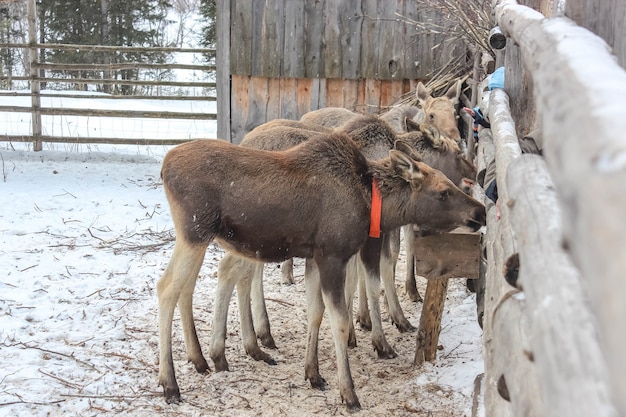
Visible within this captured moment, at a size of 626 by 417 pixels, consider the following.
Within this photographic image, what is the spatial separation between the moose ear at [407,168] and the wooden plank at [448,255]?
487 millimetres

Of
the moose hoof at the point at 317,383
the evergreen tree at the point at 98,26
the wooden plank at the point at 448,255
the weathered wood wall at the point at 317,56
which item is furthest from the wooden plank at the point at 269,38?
the evergreen tree at the point at 98,26

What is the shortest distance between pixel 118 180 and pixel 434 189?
8.53m

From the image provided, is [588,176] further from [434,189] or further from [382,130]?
[382,130]

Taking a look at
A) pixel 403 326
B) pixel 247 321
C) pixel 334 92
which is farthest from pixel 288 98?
pixel 247 321

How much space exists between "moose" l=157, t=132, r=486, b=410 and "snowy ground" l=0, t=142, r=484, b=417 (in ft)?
1.34

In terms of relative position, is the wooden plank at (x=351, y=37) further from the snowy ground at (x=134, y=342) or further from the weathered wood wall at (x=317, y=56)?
the snowy ground at (x=134, y=342)

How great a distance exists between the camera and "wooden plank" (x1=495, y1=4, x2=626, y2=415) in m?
1.11

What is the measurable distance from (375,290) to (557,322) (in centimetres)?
502

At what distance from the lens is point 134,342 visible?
6566 mm

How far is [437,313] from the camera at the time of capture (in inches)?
240

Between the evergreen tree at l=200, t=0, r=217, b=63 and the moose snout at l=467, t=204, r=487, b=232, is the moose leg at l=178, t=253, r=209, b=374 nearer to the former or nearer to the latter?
the moose snout at l=467, t=204, r=487, b=232

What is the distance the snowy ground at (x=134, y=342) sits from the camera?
5.52m

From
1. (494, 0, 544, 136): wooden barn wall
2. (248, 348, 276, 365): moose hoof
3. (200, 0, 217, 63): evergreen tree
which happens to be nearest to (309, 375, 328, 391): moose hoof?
(248, 348, 276, 365): moose hoof

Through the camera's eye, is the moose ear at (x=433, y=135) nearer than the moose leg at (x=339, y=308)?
No
